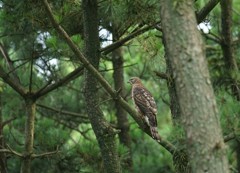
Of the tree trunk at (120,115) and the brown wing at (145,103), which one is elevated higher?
the tree trunk at (120,115)

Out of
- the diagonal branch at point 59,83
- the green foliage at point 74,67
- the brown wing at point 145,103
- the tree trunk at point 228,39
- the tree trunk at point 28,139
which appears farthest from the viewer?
the tree trunk at point 228,39

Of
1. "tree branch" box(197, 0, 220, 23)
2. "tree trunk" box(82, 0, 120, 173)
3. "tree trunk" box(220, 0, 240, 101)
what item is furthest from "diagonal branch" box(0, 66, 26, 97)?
"tree trunk" box(220, 0, 240, 101)

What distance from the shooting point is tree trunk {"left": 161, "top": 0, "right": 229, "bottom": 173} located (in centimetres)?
278

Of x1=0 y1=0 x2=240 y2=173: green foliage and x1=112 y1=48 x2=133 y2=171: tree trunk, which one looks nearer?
x1=0 y1=0 x2=240 y2=173: green foliage

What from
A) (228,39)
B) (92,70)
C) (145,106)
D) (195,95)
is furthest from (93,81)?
(228,39)

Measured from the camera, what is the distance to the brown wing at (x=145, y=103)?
18.8 ft

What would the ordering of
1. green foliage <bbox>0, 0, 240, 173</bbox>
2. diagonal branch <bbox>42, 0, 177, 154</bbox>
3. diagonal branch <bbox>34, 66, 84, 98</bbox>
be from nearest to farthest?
diagonal branch <bbox>42, 0, 177, 154</bbox> → green foliage <bbox>0, 0, 240, 173</bbox> → diagonal branch <bbox>34, 66, 84, 98</bbox>

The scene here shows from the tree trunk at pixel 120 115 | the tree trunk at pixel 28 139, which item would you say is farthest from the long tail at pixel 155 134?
the tree trunk at pixel 120 115

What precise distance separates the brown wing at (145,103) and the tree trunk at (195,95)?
103 inches

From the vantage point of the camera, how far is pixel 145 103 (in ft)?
20.0

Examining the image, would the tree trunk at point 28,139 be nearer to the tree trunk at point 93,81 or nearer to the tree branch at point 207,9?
the tree trunk at point 93,81

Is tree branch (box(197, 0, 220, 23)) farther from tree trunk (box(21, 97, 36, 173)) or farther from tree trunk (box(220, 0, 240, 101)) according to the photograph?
tree trunk (box(220, 0, 240, 101))

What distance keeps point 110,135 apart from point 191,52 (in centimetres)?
272

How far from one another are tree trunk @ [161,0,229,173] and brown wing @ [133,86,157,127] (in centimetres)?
261
